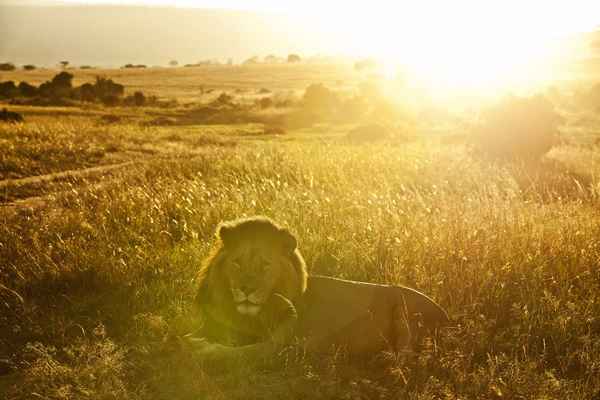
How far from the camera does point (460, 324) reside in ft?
18.9

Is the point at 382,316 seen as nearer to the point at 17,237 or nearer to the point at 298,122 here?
the point at 17,237

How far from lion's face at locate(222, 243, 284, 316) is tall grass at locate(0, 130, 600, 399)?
68cm

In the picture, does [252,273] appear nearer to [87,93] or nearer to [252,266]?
[252,266]

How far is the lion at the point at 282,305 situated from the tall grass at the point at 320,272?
179mm

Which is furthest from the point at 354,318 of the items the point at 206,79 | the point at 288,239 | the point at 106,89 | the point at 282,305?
the point at 206,79

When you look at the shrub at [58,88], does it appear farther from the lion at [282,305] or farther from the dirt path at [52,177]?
the lion at [282,305]

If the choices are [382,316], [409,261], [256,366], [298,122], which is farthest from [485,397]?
[298,122]

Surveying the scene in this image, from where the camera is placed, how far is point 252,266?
15.7 ft

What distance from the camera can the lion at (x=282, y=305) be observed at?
15.9 ft

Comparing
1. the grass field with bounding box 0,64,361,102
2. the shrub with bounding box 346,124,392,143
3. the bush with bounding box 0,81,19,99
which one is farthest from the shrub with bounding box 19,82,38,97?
the shrub with bounding box 346,124,392,143

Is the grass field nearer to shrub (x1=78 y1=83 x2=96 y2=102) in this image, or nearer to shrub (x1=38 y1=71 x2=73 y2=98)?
shrub (x1=38 y1=71 x2=73 y2=98)

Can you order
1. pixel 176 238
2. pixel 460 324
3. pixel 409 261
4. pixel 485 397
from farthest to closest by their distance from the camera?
pixel 176 238
pixel 409 261
pixel 460 324
pixel 485 397

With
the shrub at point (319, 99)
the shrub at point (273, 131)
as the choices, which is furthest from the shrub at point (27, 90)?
the shrub at point (273, 131)

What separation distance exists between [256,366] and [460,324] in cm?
196
